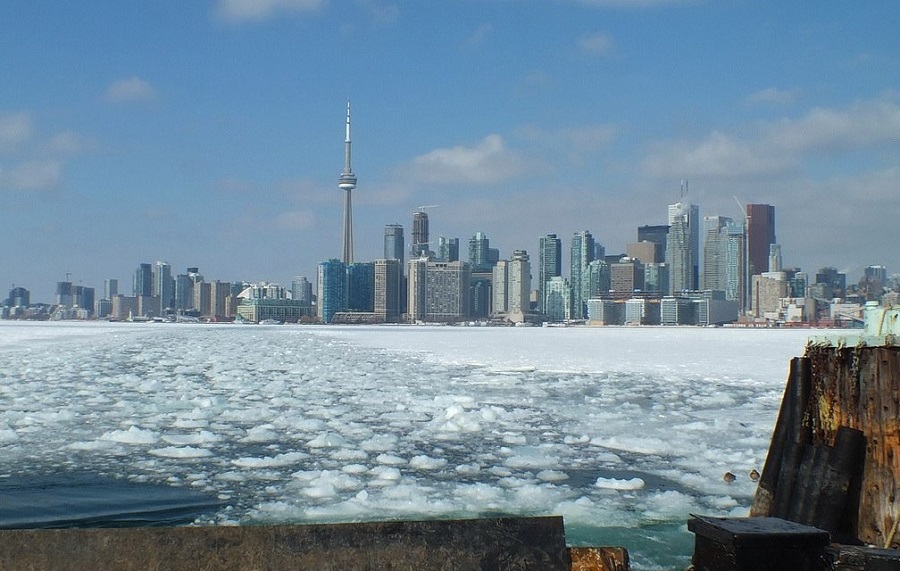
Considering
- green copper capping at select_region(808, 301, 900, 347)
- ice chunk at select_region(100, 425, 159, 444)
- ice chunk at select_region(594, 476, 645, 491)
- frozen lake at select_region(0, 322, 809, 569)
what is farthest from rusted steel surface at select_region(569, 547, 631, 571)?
ice chunk at select_region(100, 425, 159, 444)

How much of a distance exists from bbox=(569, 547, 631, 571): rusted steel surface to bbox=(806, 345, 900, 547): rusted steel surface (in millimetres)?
2027

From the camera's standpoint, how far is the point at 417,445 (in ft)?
31.2

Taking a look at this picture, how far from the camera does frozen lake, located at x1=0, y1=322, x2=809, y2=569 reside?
6.45 metres

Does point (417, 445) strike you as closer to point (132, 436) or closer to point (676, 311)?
point (132, 436)

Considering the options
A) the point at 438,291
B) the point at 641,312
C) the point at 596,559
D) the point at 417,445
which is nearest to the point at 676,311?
the point at 641,312

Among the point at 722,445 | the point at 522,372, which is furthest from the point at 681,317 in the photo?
the point at 722,445

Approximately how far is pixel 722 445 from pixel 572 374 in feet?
38.4

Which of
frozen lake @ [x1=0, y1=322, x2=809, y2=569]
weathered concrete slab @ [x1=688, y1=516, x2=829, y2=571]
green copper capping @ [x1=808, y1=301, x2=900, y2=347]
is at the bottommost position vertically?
frozen lake @ [x1=0, y1=322, x2=809, y2=569]

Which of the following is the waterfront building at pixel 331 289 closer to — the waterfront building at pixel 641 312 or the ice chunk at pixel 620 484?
the waterfront building at pixel 641 312

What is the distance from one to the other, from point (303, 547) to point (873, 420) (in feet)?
12.3

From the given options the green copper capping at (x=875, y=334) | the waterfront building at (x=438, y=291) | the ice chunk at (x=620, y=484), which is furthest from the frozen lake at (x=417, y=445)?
the waterfront building at (x=438, y=291)

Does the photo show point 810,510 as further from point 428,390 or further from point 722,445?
point 428,390

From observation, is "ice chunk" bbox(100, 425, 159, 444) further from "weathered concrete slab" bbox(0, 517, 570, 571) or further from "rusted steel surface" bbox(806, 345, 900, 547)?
"rusted steel surface" bbox(806, 345, 900, 547)

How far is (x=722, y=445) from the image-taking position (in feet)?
31.4
